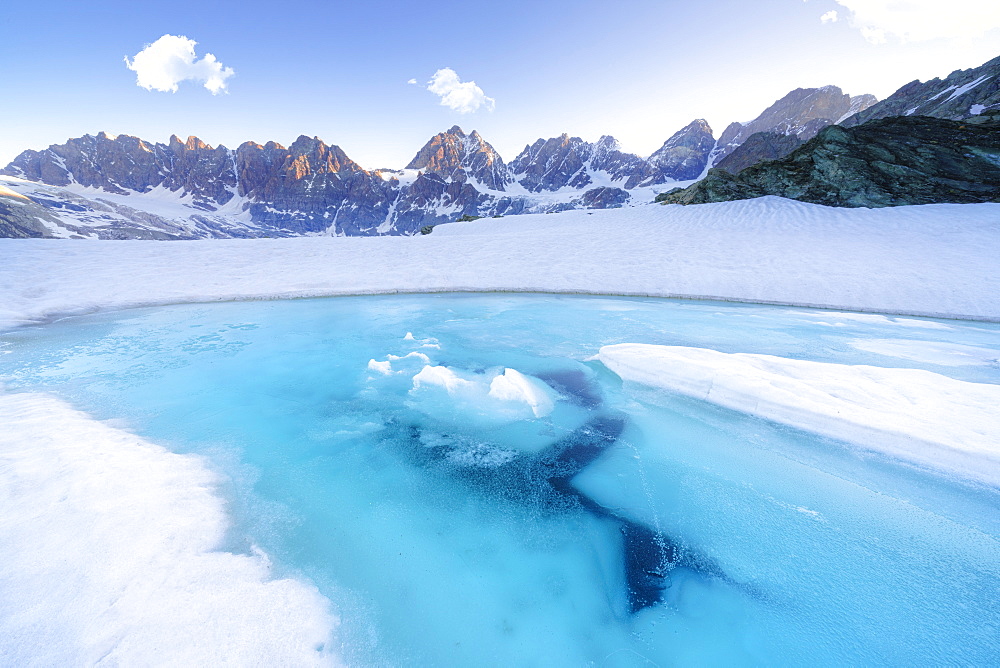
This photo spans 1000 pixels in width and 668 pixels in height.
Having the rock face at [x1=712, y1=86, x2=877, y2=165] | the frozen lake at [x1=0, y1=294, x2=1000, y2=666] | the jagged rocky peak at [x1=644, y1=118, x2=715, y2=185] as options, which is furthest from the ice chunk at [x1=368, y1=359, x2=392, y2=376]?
the jagged rocky peak at [x1=644, y1=118, x2=715, y2=185]

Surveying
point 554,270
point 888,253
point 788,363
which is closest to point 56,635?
point 788,363

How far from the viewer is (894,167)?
23891 millimetres

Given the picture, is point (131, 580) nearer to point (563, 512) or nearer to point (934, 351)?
point (563, 512)

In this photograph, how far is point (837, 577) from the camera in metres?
3.25

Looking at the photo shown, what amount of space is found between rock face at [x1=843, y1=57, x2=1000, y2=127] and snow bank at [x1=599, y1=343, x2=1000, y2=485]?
47.9 m

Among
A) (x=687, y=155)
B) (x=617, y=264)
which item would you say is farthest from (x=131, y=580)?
(x=687, y=155)

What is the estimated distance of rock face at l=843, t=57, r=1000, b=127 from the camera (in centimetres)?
3966

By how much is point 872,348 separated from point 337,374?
13.1 m

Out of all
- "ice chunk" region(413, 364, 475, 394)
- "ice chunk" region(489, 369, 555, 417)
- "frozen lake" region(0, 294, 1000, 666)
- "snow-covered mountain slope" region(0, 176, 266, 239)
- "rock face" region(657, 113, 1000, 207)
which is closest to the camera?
"frozen lake" region(0, 294, 1000, 666)

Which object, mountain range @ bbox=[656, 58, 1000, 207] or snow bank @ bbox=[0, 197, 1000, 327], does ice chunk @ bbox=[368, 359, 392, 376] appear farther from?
mountain range @ bbox=[656, 58, 1000, 207]

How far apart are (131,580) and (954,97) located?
263 feet

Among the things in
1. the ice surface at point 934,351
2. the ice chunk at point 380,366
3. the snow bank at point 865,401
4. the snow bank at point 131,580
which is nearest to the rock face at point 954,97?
the ice surface at point 934,351

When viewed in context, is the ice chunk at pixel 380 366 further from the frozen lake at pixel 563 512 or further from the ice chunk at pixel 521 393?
the ice chunk at pixel 521 393

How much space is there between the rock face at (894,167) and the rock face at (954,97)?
41.4 feet
